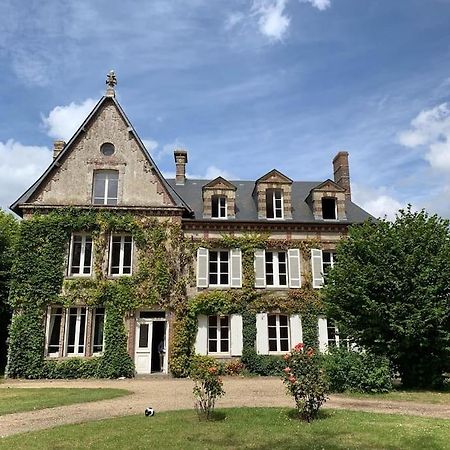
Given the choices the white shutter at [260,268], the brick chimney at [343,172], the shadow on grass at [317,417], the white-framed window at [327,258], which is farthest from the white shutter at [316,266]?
the shadow on grass at [317,417]

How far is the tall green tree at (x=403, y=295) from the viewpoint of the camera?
1414cm

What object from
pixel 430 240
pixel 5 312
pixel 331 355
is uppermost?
pixel 430 240

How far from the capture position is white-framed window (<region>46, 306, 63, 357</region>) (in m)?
19.4

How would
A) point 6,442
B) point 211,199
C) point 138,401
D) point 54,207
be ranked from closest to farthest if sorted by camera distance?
point 6,442
point 138,401
point 54,207
point 211,199

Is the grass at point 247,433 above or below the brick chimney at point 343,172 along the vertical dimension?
below

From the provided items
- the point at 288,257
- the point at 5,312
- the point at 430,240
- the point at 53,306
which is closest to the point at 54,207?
the point at 53,306

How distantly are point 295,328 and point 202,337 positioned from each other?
4349 mm

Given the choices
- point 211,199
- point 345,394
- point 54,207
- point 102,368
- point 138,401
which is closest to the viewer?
point 138,401

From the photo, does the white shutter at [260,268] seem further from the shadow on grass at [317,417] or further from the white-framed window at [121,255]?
the shadow on grass at [317,417]

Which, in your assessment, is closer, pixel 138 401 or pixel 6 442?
pixel 6 442

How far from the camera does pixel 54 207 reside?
20484 millimetres

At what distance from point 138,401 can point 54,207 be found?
36.7 ft

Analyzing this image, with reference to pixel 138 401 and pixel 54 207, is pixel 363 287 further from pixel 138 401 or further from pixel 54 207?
pixel 54 207

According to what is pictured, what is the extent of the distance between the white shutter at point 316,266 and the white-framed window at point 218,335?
15.1ft
